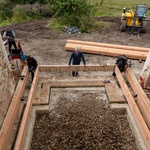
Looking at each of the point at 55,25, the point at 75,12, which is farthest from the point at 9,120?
the point at 55,25

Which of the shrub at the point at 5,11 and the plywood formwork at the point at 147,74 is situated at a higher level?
the shrub at the point at 5,11

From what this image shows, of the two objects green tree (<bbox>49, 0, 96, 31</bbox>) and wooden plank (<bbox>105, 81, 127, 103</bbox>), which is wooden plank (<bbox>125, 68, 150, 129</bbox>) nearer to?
wooden plank (<bbox>105, 81, 127, 103</bbox>)

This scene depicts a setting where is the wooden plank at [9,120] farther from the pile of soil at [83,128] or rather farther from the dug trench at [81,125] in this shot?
the pile of soil at [83,128]

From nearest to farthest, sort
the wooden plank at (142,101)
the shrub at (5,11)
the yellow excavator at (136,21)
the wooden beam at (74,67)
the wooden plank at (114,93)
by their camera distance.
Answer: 1. the wooden plank at (142,101)
2. the wooden plank at (114,93)
3. the wooden beam at (74,67)
4. the yellow excavator at (136,21)
5. the shrub at (5,11)

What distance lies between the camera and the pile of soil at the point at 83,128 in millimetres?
4613

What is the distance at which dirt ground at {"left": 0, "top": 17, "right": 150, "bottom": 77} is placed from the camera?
29.5 ft

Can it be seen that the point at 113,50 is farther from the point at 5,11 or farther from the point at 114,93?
the point at 5,11

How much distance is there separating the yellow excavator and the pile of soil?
7.72 metres

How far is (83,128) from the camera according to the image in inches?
199

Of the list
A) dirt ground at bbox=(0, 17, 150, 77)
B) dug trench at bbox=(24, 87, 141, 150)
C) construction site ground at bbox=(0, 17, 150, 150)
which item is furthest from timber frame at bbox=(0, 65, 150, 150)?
dirt ground at bbox=(0, 17, 150, 77)

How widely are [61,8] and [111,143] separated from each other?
9.88 meters

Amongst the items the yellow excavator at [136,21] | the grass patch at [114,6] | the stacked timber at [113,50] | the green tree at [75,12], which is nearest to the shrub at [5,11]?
the green tree at [75,12]

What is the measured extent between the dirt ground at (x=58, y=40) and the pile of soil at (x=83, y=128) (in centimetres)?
299

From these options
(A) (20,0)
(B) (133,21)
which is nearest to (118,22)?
(B) (133,21)
